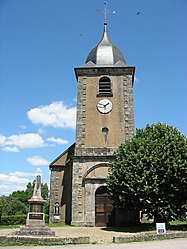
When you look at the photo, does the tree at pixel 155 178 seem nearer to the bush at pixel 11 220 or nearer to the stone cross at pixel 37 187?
the stone cross at pixel 37 187

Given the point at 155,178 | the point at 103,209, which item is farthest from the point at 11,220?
the point at 155,178

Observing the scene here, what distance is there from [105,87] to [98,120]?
126 inches

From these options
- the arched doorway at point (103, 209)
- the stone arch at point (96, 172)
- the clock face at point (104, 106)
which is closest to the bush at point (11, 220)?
the stone arch at point (96, 172)

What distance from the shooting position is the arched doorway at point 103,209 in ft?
71.6

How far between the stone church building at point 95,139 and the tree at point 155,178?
147 inches

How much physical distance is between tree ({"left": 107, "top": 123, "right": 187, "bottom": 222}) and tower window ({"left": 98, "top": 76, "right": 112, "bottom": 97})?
7700mm

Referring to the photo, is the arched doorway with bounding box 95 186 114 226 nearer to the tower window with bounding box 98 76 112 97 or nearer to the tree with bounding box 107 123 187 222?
the tree with bounding box 107 123 187 222

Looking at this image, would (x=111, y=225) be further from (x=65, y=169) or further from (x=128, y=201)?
(x=65, y=169)

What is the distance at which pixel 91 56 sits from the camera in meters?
27.6

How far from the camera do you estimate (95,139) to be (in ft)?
79.1

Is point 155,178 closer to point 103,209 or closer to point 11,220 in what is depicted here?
point 103,209

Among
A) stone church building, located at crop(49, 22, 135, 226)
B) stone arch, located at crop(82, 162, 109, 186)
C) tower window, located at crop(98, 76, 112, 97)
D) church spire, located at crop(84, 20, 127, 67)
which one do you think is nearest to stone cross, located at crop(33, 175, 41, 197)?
stone church building, located at crop(49, 22, 135, 226)

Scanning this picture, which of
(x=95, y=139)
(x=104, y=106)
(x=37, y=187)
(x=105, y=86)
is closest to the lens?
(x=37, y=187)

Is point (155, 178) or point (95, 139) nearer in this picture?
point (155, 178)
